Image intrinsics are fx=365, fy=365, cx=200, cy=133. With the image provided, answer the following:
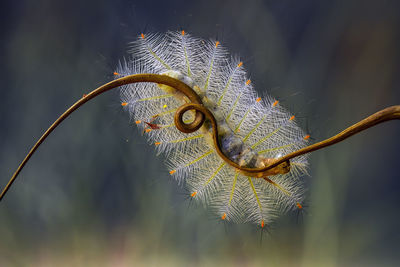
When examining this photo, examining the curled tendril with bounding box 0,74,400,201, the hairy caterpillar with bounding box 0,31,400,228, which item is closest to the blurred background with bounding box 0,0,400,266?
the hairy caterpillar with bounding box 0,31,400,228

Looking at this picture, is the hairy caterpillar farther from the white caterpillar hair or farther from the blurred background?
the blurred background

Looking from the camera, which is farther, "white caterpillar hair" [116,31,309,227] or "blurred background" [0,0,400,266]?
"blurred background" [0,0,400,266]

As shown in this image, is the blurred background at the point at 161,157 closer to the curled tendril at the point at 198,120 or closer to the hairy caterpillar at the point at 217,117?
the hairy caterpillar at the point at 217,117

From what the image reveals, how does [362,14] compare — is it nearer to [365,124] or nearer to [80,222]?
[365,124]

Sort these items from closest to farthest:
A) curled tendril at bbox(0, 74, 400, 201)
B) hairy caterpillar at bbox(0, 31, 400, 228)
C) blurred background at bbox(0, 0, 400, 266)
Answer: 1. curled tendril at bbox(0, 74, 400, 201)
2. hairy caterpillar at bbox(0, 31, 400, 228)
3. blurred background at bbox(0, 0, 400, 266)

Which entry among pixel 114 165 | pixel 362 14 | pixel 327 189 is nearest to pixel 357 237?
pixel 327 189

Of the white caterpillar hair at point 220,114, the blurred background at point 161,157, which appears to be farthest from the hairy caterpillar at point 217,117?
the blurred background at point 161,157

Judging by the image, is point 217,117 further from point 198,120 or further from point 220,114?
point 198,120
